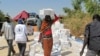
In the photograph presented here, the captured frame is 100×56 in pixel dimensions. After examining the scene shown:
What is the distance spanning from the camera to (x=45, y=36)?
35.0ft

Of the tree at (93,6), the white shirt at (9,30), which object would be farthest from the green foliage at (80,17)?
the white shirt at (9,30)

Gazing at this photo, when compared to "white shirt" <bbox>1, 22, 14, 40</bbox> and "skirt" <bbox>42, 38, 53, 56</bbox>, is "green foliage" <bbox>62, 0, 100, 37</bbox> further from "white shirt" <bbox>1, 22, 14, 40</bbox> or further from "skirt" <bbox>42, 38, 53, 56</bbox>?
"skirt" <bbox>42, 38, 53, 56</bbox>

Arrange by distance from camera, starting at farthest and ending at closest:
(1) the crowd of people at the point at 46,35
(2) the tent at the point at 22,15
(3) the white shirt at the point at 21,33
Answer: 1. (2) the tent at the point at 22,15
2. (3) the white shirt at the point at 21,33
3. (1) the crowd of people at the point at 46,35

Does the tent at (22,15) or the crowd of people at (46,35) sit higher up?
the crowd of people at (46,35)

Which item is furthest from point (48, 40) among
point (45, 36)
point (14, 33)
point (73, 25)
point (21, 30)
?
point (73, 25)

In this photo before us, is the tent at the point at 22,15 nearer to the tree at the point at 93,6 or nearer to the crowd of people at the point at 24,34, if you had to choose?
the tree at the point at 93,6

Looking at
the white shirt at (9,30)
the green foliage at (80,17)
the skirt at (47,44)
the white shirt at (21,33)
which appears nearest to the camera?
the skirt at (47,44)

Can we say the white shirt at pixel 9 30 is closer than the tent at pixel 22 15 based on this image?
Yes

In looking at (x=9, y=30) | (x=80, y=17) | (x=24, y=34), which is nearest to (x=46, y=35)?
(x=24, y=34)

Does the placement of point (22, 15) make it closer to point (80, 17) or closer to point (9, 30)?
point (80, 17)

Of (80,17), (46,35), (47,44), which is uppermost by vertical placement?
(46,35)

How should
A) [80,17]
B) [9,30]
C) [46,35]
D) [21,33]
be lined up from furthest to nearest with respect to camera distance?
[80,17] < [9,30] < [21,33] < [46,35]

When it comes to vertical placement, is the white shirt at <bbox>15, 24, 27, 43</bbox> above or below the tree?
above

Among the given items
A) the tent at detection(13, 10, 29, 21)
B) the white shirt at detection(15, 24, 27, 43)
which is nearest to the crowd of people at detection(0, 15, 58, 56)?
the white shirt at detection(15, 24, 27, 43)
